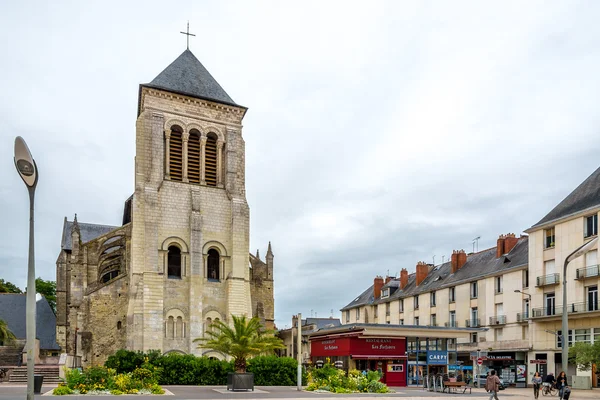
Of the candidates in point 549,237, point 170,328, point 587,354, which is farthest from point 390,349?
point 549,237

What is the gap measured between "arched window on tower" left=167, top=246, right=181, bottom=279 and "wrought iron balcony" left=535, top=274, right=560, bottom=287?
79.9 feet

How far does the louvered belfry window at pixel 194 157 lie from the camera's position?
3809 cm

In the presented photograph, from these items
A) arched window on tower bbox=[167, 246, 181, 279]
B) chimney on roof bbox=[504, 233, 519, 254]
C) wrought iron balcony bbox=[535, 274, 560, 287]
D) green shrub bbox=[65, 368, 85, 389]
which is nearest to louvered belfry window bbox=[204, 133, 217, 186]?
arched window on tower bbox=[167, 246, 181, 279]

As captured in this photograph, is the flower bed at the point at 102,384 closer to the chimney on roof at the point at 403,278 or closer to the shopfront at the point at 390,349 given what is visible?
the shopfront at the point at 390,349

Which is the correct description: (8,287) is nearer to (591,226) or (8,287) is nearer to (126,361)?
(126,361)

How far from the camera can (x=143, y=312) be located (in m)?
33.4

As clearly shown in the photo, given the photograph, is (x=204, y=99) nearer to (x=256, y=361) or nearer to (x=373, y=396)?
(x=256, y=361)

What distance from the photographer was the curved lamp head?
10808 mm

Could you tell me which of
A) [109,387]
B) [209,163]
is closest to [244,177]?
[209,163]

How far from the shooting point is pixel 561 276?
38344 mm

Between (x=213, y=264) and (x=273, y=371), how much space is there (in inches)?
444

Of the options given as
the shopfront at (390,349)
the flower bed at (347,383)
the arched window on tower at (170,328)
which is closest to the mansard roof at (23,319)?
the arched window on tower at (170,328)

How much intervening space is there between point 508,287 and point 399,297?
1621 cm

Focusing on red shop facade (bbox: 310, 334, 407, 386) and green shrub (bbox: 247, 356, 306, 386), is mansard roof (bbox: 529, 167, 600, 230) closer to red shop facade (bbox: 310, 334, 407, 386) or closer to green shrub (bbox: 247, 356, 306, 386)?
red shop facade (bbox: 310, 334, 407, 386)
